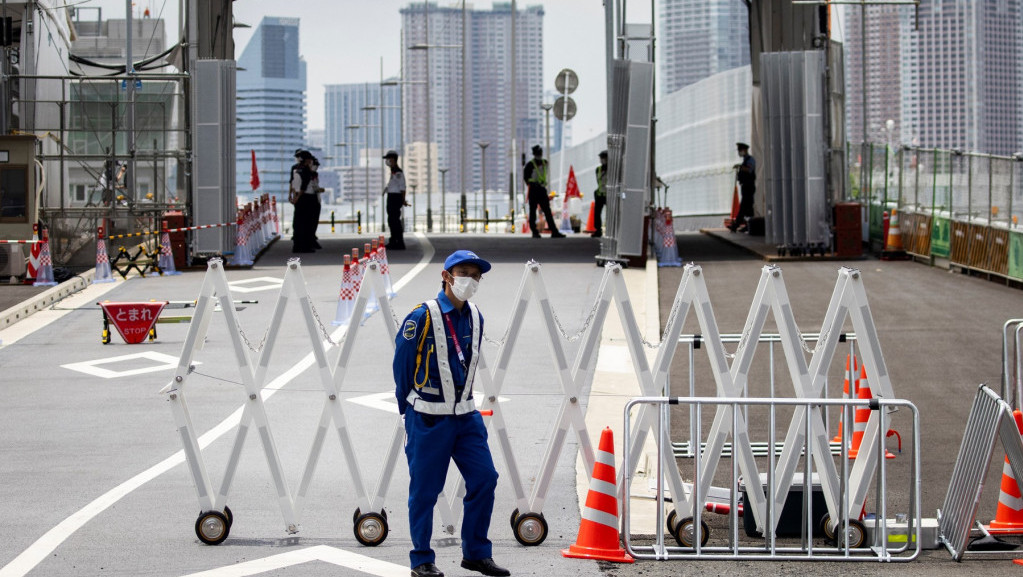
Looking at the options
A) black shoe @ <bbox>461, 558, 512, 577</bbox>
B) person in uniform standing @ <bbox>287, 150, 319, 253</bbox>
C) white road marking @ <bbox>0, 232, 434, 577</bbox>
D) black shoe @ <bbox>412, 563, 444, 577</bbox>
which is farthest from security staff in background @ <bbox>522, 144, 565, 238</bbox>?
black shoe @ <bbox>412, 563, 444, 577</bbox>

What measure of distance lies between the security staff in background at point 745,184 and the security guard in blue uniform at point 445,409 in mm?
29563

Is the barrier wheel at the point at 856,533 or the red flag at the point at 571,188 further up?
the red flag at the point at 571,188

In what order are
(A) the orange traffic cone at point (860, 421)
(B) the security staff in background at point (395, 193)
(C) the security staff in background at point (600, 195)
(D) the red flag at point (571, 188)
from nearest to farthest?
(A) the orange traffic cone at point (860, 421) → (B) the security staff in background at point (395, 193) → (C) the security staff in background at point (600, 195) → (D) the red flag at point (571, 188)

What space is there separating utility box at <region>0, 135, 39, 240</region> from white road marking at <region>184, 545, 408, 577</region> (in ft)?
66.3

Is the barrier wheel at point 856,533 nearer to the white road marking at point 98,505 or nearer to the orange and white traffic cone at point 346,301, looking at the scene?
the white road marking at point 98,505

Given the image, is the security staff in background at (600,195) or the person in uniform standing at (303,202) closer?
Answer: the person in uniform standing at (303,202)

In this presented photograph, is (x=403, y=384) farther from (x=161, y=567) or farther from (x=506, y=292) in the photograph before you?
(x=506, y=292)

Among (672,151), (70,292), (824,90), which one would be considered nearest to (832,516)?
(70,292)

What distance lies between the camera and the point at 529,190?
34031 millimetres

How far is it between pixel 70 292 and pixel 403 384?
54.8 feet

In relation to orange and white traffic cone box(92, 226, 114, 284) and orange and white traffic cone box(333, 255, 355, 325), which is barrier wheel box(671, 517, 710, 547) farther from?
orange and white traffic cone box(92, 226, 114, 284)

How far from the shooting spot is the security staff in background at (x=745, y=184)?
120 feet

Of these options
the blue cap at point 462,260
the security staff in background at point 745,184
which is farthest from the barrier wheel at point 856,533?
the security staff in background at point 745,184

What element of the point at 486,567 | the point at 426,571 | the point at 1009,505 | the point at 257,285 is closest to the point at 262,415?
the point at 426,571
